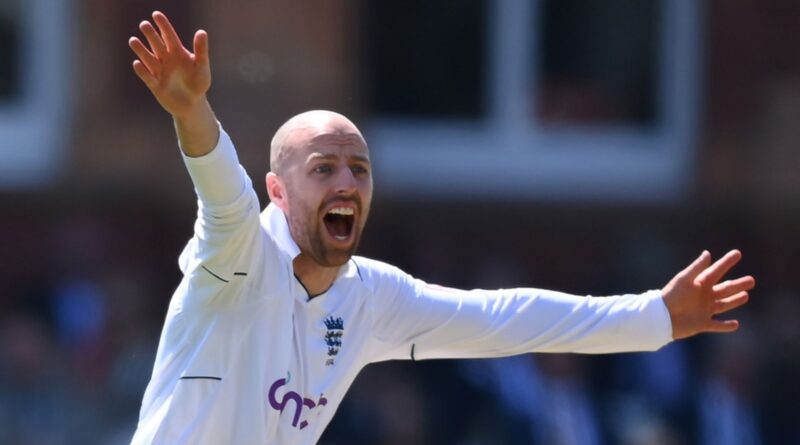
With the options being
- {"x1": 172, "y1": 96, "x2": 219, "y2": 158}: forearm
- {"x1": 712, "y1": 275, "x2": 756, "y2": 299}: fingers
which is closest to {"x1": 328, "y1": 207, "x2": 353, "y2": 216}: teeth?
{"x1": 172, "y1": 96, "x2": 219, "y2": 158}: forearm

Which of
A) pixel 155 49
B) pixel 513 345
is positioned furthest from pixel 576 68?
pixel 155 49

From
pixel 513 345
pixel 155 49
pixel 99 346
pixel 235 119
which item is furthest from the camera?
pixel 235 119

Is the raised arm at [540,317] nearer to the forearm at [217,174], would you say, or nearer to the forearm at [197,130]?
the forearm at [217,174]

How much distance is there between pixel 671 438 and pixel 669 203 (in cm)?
247

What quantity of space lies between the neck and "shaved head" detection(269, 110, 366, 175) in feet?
0.91

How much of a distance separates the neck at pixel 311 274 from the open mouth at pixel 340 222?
0.12 meters

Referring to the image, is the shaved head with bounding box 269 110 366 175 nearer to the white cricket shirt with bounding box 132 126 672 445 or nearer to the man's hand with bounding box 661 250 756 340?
the white cricket shirt with bounding box 132 126 672 445

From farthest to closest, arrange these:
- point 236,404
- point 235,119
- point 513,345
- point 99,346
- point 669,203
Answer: point 669,203 < point 235,119 < point 99,346 < point 513,345 < point 236,404

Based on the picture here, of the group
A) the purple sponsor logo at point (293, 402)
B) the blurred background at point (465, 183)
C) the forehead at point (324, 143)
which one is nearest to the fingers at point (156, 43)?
the forehead at point (324, 143)

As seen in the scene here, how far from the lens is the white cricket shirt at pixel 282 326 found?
4.99m

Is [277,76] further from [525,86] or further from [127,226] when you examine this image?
[525,86]

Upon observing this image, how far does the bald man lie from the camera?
191 inches

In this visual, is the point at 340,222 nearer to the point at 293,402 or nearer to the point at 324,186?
the point at 324,186

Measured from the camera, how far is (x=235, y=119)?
10742 millimetres
